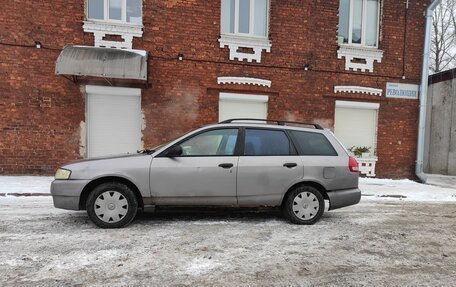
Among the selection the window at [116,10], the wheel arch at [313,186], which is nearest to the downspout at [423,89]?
the wheel arch at [313,186]

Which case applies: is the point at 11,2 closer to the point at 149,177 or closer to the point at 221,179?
the point at 149,177

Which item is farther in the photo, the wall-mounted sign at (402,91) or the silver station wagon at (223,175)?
the wall-mounted sign at (402,91)

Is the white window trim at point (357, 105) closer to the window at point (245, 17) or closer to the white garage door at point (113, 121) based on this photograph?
the window at point (245, 17)

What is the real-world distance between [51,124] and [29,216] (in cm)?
452

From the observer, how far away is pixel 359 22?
11492 millimetres

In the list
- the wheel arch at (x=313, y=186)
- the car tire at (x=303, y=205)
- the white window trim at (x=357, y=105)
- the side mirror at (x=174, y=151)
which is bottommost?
the car tire at (x=303, y=205)

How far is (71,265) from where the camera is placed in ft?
12.3

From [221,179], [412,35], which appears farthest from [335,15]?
[221,179]

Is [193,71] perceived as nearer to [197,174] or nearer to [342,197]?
[197,174]

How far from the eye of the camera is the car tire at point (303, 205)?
5535mm

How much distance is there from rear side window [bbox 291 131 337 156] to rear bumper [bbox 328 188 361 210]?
65 cm

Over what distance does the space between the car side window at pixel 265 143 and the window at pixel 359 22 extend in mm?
7034

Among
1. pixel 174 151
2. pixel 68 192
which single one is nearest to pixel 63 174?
pixel 68 192

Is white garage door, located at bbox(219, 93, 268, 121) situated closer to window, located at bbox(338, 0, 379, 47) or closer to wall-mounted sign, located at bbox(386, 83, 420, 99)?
window, located at bbox(338, 0, 379, 47)
